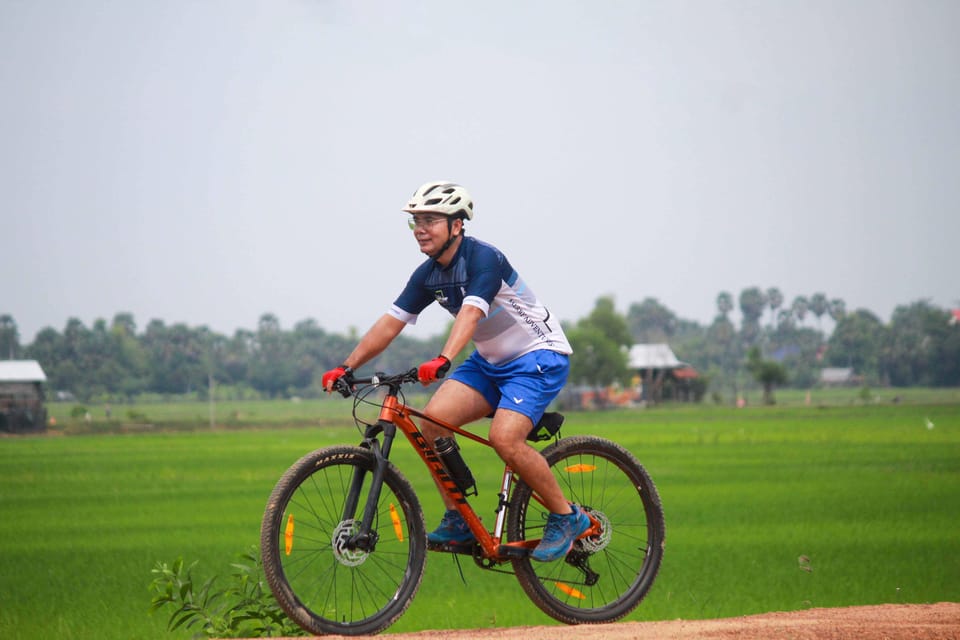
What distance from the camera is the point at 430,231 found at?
22.6 ft

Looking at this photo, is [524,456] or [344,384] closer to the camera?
Answer: [344,384]

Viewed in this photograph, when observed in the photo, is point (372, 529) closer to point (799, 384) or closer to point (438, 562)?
point (438, 562)

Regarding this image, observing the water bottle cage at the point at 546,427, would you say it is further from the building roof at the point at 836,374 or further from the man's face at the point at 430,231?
the building roof at the point at 836,374

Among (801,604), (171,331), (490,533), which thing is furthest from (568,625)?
(171,331)

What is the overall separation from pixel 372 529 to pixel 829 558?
9.89m

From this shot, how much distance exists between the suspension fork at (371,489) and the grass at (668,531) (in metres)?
3.29

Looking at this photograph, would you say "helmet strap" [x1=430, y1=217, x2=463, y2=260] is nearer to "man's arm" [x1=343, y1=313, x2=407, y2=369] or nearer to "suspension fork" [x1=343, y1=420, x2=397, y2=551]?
"man's arm" [x1=343, y1=313, x2=407, y2=369]

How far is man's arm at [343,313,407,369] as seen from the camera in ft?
23.4

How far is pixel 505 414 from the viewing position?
7.11m

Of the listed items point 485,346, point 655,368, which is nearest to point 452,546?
point 485,346

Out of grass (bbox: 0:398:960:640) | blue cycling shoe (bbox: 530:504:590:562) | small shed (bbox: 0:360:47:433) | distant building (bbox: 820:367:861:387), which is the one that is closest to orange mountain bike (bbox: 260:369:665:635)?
blue cycling shoe (bbox: 530:504:590:562)

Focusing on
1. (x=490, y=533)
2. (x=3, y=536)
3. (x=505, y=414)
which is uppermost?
(x=505, y=414)

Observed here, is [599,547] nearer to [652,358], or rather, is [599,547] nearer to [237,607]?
[237,607]

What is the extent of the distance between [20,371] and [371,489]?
7987 cm
